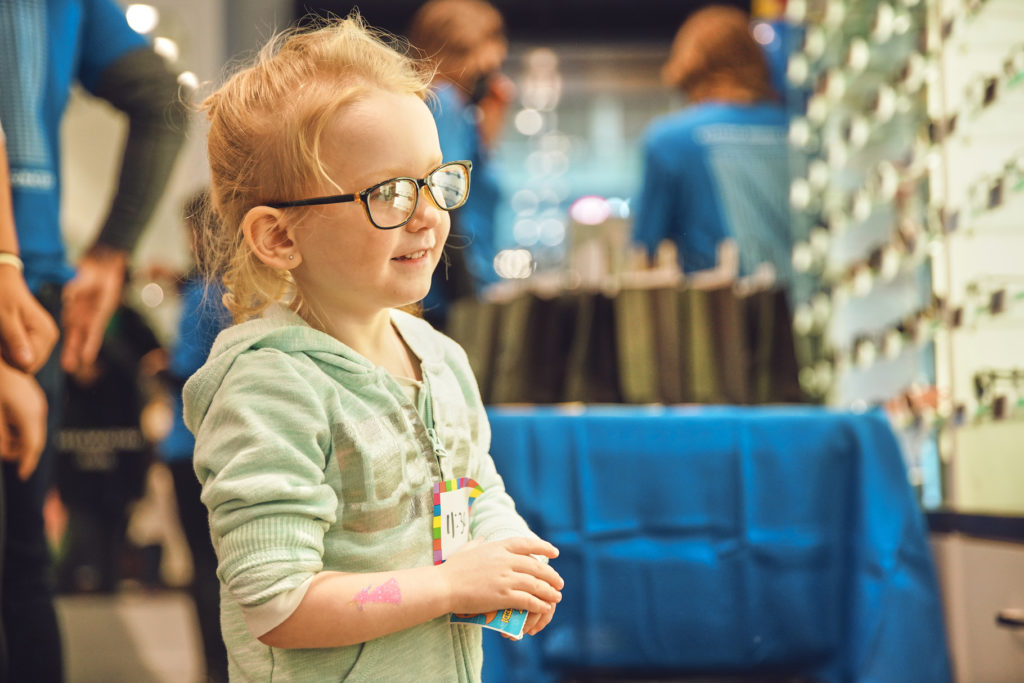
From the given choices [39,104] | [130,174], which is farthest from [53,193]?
[130,174]

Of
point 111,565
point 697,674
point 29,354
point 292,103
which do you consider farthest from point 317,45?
point 111,565

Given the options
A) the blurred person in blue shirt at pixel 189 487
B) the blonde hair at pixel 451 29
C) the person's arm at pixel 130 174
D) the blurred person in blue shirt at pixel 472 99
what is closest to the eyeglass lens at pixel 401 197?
the person's arm at pixel 130 174

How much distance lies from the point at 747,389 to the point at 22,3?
1509mm

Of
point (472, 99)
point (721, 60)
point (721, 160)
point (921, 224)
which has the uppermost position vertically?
point (721, 60)

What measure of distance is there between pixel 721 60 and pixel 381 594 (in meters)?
2.29

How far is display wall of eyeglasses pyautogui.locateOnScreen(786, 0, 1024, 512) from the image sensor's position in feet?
5.45

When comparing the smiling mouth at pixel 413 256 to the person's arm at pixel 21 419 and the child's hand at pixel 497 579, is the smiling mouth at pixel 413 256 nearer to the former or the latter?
the child's hand at pixel 497 579

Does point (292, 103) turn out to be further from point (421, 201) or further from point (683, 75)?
point (683, 75)

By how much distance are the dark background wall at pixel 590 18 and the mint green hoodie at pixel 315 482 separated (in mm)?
5122

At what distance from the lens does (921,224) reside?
201 cm

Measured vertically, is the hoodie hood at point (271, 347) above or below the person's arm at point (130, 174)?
below

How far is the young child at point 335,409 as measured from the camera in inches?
25.6

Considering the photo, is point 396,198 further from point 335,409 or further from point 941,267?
point 941,267

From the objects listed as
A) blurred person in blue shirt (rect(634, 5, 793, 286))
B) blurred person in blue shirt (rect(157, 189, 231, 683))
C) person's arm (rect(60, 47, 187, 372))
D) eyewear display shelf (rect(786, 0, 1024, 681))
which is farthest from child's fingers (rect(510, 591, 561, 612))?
blurred person in blue shirt (rect(634, 5, 793, 286))
